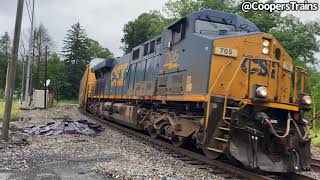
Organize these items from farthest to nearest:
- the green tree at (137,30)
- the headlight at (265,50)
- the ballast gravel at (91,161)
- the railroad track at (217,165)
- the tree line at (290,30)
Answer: the green tree at (137,30)
the tree line at (290,30)
the headlight at (265,50)
the railroad track at (217,165)
the ballast gravel at (91,161)

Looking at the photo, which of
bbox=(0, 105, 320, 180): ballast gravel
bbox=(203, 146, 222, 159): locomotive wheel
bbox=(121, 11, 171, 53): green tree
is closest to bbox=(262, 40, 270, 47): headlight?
bbox=(203, 146, 222, 159): locomotive wheel

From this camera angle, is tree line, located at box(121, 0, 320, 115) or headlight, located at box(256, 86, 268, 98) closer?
headlight, located at box(256, 86, 268, 98)

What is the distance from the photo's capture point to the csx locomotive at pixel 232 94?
7883 millimetres

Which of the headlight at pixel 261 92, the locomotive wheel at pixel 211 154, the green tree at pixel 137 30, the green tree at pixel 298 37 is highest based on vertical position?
the green tree at pixel 137 30

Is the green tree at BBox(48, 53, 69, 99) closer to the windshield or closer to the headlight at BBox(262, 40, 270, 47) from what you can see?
the windshield

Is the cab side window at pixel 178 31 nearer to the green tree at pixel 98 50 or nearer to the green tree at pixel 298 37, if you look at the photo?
the green tree at pixel 298 37

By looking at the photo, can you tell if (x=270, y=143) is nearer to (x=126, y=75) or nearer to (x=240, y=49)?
(x=240, y=49)

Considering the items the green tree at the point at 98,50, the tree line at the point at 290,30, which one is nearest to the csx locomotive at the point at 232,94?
the tree line at the point at 290,30

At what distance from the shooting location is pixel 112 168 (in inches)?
316

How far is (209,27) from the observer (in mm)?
10219

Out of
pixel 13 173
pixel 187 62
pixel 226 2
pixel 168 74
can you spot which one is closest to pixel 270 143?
pixel 187 62

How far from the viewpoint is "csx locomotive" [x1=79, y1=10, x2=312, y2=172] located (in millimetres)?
7883

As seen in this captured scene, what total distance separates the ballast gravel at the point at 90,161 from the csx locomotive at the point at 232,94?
0.73 metres

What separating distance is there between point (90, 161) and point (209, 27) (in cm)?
435
